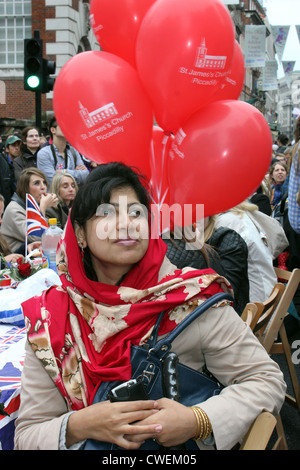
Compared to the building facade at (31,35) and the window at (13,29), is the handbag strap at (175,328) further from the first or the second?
the window at (13,29)

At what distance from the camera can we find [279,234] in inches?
145

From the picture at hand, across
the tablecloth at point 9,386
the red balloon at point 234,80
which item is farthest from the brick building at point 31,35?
the tablecloth at point 9,386

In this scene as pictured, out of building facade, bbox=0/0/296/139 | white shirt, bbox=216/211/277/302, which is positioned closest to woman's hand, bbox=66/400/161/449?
white shirt, bbox=216/211/277/302

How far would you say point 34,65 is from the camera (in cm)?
702

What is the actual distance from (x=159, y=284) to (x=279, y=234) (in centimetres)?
229

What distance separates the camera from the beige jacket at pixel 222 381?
56.7 inches

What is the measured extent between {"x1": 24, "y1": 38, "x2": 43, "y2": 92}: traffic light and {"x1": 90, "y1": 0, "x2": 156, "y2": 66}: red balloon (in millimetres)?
4581

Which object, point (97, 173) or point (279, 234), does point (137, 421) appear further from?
point (279, 234)

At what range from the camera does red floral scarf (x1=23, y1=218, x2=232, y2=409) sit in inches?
59.6

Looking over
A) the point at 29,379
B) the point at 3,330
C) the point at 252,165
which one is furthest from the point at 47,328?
the point at 252,165

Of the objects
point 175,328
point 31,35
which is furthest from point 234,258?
point 31,35

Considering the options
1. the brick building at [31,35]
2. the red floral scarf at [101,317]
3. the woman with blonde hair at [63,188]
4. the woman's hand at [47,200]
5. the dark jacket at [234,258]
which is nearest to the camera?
the red floral scarf at [101,317]

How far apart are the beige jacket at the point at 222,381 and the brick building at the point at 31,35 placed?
1507 centimetres

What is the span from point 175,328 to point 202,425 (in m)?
0.28
